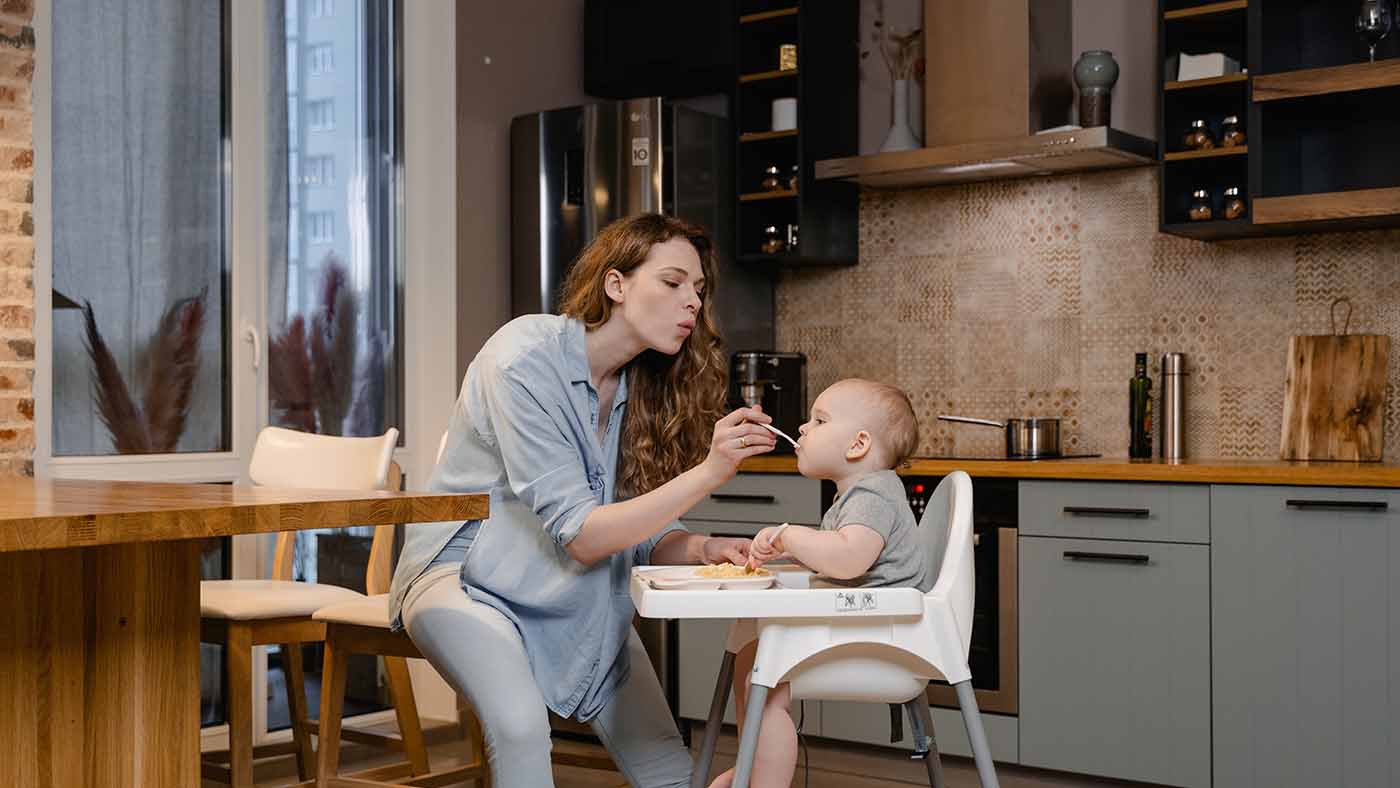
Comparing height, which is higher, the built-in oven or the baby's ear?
the baby's ear

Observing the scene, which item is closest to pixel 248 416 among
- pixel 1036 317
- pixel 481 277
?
pixel 481 277

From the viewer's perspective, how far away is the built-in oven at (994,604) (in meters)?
3.79

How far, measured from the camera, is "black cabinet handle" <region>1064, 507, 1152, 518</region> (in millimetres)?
3596

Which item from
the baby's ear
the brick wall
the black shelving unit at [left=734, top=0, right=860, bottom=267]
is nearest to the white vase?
the black shelving unit at [left=734, top=0, right=860, bottom=267]

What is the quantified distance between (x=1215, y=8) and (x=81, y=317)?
3.04 metres

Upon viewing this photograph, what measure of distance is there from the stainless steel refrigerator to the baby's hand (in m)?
2.29

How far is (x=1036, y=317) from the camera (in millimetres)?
4438

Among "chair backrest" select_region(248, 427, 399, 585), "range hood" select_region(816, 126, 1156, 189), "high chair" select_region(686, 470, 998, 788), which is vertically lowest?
"high chair" select_region(686, 470, 998, 788)

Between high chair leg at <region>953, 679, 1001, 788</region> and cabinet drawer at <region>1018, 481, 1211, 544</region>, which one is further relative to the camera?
cabinet drawer at <region>1018, 481, 1211, 544</region>

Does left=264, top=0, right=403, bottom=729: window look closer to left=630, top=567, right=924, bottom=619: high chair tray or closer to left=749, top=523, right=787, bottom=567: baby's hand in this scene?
left=749, top=523, right=787, bottom=567: baby's hand

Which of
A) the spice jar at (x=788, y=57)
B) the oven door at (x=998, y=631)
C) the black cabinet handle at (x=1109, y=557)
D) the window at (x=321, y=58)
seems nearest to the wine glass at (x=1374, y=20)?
the black cabinet handle at (x=1109, y=557)

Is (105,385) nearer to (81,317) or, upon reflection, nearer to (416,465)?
(81,317)

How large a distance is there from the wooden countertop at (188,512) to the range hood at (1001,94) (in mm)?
2530

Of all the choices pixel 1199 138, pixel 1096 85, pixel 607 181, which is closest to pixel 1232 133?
pixel 1199 138
